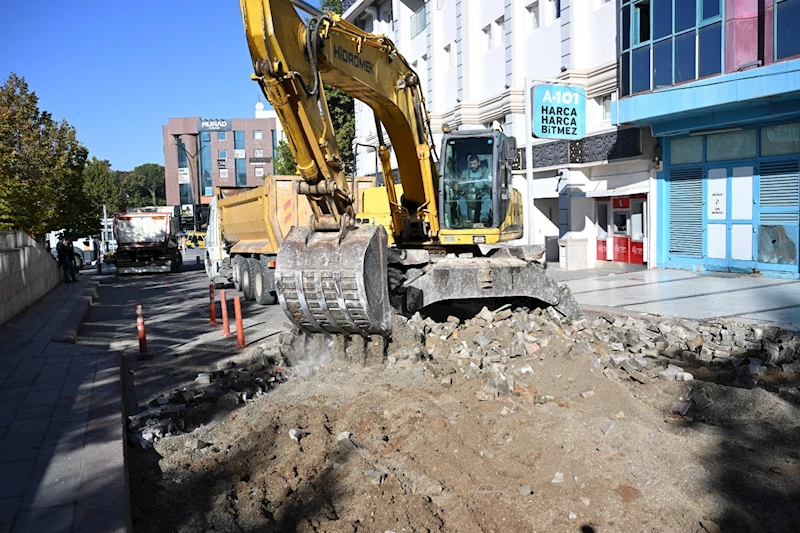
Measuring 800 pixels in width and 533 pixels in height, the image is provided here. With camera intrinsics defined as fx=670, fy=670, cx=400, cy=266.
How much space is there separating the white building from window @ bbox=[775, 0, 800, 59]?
182 inches

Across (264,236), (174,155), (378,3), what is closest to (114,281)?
(264,236)

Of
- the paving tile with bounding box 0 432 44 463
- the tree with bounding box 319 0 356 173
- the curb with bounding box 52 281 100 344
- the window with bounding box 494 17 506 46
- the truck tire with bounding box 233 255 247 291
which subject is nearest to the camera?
the paving tile with bounding box 0 432 44 463

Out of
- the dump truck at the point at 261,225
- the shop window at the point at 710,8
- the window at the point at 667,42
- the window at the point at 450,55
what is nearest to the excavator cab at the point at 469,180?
the dump truck at the point at 261,225

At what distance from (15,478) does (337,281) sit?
319cm

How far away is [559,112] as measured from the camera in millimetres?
17562

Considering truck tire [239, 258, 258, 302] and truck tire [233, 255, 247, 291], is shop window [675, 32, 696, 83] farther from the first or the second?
truck tire [233, 255, 247, 291]

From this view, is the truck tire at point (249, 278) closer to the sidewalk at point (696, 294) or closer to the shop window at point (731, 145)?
the sidewalk at point (696, 294)

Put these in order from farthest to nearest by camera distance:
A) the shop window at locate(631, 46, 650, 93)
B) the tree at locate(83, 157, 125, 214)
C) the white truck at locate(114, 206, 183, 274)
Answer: the tree at locate(83, 157, 125, 214) → the white truck at locate(114, 206, 183, 274) → the shop window at locate(631, 46, 650, 93)

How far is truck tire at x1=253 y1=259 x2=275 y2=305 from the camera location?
1519 centimetres

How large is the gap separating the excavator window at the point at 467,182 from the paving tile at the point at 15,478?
21.7 ft

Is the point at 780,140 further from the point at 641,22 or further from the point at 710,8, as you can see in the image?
the point at 641,22

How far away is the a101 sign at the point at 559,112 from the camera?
1719cm

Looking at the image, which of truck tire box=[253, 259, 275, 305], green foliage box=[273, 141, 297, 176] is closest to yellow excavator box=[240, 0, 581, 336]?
truck tire box=[253, 259, 275, 305]

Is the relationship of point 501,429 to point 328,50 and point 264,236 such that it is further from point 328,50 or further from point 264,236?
point 264,236
